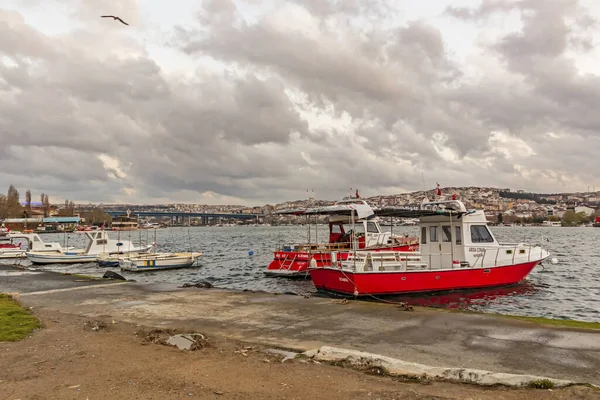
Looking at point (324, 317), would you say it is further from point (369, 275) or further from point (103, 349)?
point (369, 275)

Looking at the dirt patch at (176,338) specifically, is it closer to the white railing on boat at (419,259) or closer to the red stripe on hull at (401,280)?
the white railing on boat at (419,259)

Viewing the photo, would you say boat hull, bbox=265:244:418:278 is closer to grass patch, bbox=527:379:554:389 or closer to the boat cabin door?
the boat cabin door

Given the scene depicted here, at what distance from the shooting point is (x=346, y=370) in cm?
667

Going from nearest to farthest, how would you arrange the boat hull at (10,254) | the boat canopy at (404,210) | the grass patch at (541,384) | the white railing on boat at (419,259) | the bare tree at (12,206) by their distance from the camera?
the grass patch at (541,384)
the white railing on boat at (419,259)
the boat canopy at (404,210)
the boat hull at (10,254)
the bare tree at (12,206)

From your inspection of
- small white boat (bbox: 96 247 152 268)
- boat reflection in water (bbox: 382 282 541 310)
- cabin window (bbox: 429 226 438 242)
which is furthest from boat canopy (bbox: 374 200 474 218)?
small white boat (bbox: 96 247 152 268)

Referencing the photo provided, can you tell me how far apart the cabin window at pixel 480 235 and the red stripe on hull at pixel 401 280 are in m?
1.36

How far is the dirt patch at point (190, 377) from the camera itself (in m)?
5.69

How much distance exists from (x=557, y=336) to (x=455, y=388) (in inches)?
164

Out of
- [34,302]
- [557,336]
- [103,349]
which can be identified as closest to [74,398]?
[103,349]

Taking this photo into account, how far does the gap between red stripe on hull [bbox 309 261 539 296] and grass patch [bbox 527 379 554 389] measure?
10.8 metres

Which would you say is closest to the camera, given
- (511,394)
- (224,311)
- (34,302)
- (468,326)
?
(511,394)

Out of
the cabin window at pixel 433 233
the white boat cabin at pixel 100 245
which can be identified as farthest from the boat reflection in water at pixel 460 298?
the white boat cabin at pixel 100 245

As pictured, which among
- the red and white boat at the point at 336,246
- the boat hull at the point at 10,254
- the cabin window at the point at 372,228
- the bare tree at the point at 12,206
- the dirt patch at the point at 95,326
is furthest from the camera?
the bare tree at the point at 12,206

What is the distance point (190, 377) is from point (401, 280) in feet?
41.0
